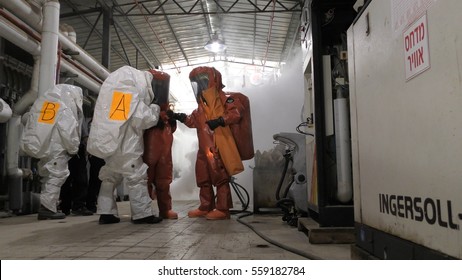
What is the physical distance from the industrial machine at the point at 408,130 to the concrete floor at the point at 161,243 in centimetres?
46

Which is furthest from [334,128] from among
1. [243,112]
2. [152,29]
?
[152,29]

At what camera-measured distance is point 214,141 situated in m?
3.28

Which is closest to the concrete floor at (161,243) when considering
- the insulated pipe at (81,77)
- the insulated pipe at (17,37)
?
the insulated pipe at (17,37)

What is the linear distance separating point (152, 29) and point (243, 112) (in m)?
5.25

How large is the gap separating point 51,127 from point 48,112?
14 cm

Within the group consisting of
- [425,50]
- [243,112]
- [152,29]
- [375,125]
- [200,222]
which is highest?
[152,29]

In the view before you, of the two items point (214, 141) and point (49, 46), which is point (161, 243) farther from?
point (49, 46)

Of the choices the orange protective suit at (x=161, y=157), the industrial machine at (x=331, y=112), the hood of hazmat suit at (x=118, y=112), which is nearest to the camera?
the industrial machine at (x=331, y=112)

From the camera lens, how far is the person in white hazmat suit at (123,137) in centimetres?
257

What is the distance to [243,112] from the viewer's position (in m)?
3.37

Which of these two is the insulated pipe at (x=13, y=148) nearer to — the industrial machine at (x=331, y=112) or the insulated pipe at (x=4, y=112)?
the insulated pipe at (x=4, y=112)

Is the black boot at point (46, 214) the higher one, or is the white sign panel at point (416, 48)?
the white sign panel at point (416, 48)

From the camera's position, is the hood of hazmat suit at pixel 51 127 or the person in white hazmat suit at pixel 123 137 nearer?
the person in white hazmat suit at pixel 123 137
